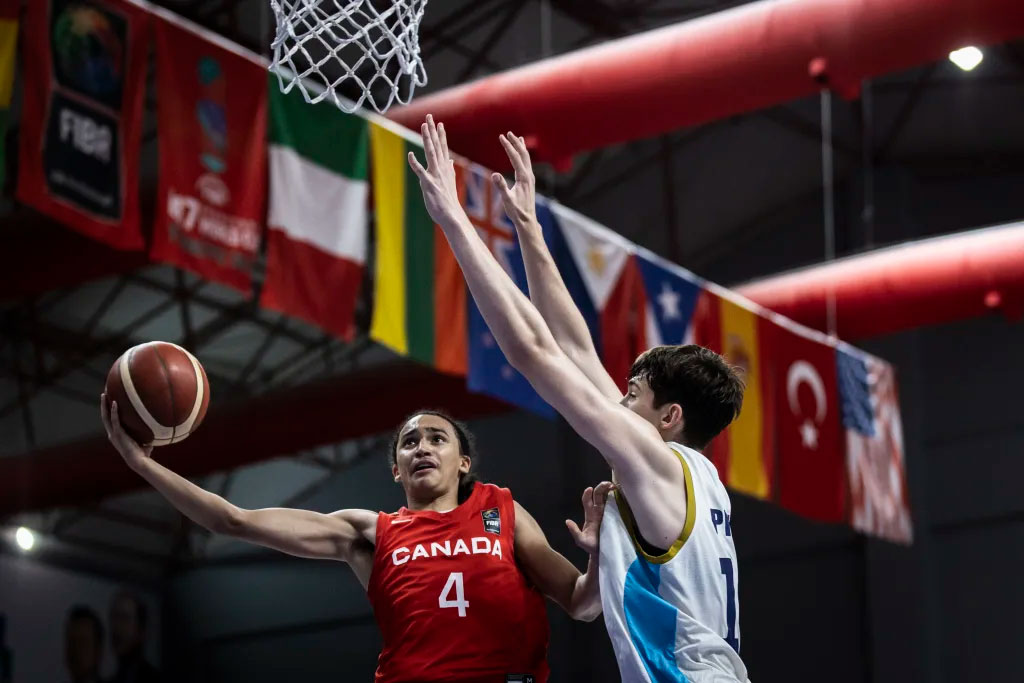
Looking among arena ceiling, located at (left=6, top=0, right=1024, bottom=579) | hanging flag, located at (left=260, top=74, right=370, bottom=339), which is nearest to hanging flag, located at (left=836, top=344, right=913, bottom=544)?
arena ceiling, located at (left=6, top=0, right=1024, bottom=579)

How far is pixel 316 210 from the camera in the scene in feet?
29.3

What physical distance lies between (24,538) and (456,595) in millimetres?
14337

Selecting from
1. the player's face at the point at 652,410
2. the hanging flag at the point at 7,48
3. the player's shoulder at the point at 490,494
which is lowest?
the player's shoulder at the point at 490,494

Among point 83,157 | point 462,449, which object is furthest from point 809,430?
point 462,449

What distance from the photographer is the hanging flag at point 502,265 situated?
9469 mm

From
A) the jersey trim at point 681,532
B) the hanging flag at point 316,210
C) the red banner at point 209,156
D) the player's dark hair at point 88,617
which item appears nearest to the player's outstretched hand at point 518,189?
the jersey trim at point 681,532

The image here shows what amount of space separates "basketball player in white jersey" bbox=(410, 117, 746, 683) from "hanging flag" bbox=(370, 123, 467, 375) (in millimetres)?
5226

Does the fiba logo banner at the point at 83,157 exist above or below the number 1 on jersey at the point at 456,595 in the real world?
above

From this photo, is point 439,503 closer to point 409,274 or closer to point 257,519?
point 257,519

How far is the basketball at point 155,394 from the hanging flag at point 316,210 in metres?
3.88

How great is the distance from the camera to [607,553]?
3773 mm

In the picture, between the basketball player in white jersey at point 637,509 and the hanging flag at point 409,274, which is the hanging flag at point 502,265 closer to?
the hanging flag at point 409,274

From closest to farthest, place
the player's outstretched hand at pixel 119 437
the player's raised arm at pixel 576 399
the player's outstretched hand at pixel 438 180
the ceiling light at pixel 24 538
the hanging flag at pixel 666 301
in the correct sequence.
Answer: the player's raised arm at pixel 576 399 → the player's outstretched hand at pixel 438 180 → the player's outstretched hand at pixel 119 437 → the hanging flag at pixel 666 301 → the ceiling light at pixel 24 538

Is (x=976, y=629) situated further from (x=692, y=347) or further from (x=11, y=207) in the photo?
(x=692, y=347)
